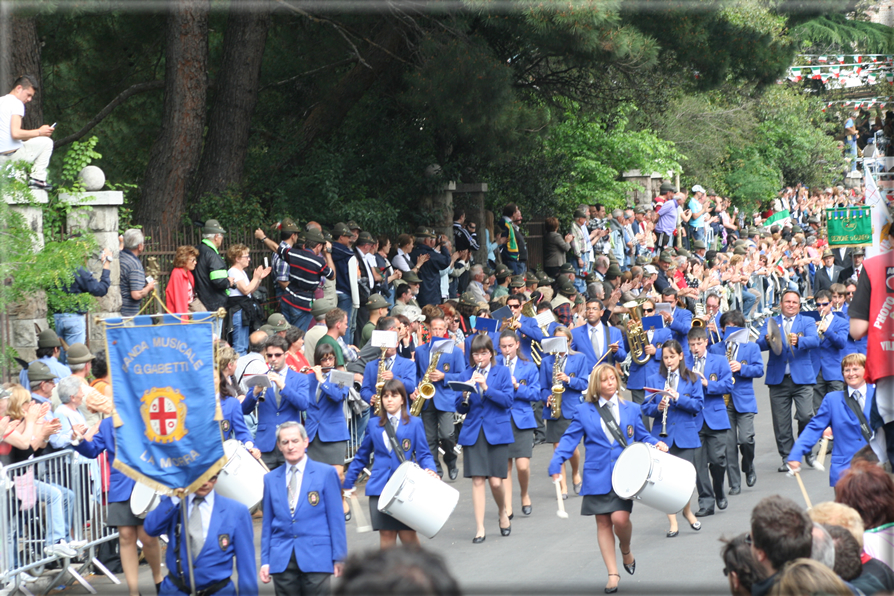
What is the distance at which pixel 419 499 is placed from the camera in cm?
768

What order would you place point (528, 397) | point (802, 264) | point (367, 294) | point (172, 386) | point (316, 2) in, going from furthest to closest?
1. point (802, 264)
2. point (316, 2)
3. point (367, 294)
4. point (528, 397)
5. point (172, 386)

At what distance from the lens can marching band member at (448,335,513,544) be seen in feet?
32.1

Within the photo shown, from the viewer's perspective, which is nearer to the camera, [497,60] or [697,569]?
[697,569]

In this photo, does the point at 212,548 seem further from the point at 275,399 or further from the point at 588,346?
the point at 588,346

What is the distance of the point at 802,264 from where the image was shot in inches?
942

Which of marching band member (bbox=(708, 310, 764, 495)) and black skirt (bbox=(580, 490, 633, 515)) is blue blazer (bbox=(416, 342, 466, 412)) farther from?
black skirt (bbox=(580, 490, 633, 515))

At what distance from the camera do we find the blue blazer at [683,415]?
9.89m

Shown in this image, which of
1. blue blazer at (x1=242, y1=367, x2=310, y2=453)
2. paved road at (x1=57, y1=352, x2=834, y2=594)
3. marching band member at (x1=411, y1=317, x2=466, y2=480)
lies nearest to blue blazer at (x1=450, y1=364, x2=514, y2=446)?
paved road at (x1=57, y1=352, x2=834, y2=594)

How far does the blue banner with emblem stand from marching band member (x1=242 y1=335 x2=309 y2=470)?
2.68 metres

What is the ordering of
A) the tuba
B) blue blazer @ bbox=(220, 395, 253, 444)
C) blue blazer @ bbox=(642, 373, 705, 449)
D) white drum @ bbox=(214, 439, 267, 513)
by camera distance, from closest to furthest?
white drum @ bbox=(214, 439, 267, 513)
blue blazer @ bbox=(220, 395, 253, 444)
blue blazer @ bbox=(642, 373, 705, 449)
the tuba

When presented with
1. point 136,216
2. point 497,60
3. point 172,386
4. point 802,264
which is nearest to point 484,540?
point 172,386

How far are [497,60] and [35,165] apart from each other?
7.20m

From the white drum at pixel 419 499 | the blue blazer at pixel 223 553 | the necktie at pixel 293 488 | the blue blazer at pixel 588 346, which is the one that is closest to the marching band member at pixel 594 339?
the blue blazer at pixel 588 346

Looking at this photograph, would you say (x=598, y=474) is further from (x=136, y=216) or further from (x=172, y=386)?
(x=136, y=216)
